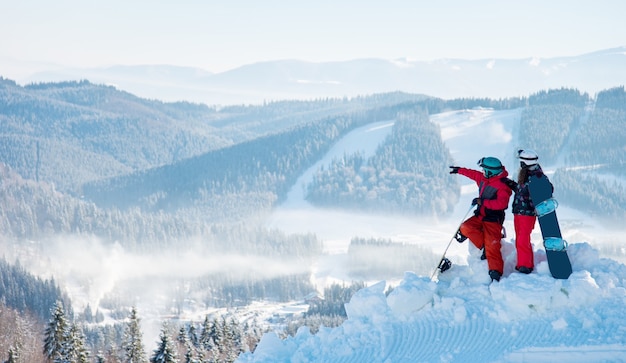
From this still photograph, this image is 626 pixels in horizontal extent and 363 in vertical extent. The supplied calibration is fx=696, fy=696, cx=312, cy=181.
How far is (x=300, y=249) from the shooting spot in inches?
5226

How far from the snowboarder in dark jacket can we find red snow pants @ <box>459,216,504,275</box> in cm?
32

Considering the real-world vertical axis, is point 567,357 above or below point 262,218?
above

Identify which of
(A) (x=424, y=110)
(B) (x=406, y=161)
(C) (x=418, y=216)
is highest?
(A) (x=424, y=110)

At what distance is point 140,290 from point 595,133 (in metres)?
111

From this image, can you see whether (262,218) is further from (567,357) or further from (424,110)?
(567,357)

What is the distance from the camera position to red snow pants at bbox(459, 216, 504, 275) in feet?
39.2

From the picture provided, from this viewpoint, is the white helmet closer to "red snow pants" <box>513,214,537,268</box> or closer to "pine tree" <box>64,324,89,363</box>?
"red snow pants" <box>513,214,537,268</box>

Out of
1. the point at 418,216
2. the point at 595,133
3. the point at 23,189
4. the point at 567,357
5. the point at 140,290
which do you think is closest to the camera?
the point at 567,357

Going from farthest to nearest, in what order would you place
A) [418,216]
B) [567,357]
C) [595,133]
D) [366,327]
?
[595,133]
[418,216]
[366,327]
[567,357]

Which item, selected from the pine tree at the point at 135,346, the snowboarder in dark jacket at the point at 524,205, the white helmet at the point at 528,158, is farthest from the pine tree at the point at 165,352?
the white helmet at the point at 528,158

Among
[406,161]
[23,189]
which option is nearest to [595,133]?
[406,161]

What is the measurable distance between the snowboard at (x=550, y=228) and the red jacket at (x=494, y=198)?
0.48m

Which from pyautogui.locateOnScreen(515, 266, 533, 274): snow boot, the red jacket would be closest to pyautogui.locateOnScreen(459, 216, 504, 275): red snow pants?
the red jacket

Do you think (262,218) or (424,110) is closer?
(262,218)
